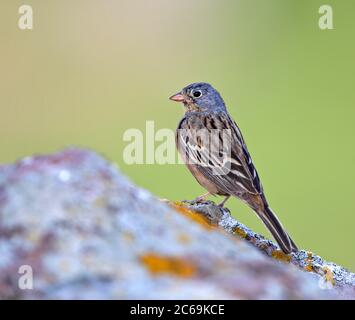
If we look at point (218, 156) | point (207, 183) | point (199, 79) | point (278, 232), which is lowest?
point (278, 232)

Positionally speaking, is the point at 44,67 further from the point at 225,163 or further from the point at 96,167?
the point at 96,167

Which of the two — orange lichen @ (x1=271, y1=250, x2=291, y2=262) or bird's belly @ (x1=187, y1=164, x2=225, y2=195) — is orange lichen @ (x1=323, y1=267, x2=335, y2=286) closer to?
orange lichen @ (x1=271, y1=250, x2=291, y2=262)

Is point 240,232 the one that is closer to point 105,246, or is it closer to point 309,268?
point 309,268

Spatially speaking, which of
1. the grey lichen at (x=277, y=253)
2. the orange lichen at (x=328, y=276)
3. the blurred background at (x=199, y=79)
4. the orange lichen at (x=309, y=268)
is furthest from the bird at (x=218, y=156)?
the blurred background at (x=199, y=79)

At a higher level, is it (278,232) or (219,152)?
(219,152)

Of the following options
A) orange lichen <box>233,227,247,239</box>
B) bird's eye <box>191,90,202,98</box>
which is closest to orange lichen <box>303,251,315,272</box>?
orange lichen <box>233,227,247,239</box>

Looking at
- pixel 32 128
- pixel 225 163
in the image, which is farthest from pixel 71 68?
pixel 225 163

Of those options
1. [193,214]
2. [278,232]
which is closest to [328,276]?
[278,232]
